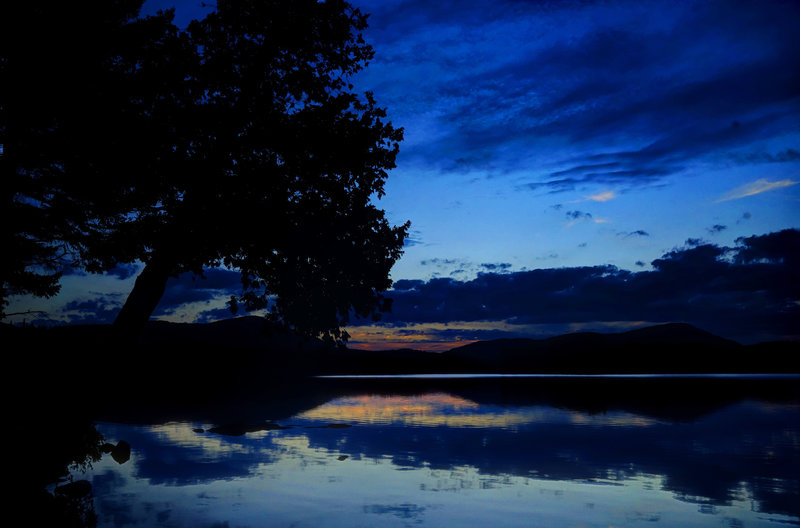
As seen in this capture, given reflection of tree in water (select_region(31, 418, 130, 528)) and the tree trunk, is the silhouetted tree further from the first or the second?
reflection of tree in water (select_region(31, 418, 130, 528))

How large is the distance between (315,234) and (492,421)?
3934 centimetres

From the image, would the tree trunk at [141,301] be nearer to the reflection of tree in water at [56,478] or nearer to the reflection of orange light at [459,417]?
the reflection of tree in water at [56,478]

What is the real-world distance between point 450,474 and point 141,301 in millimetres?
16783

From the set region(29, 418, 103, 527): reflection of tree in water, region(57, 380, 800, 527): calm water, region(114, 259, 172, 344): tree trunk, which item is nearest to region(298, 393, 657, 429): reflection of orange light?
region(57, 380, 800, 527): calm water

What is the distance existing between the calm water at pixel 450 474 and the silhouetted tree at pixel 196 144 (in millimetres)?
7577

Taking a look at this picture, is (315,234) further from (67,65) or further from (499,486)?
(499,486)

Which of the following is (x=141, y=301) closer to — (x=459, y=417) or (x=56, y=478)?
(x=56, y=478)

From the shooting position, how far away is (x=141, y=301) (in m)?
18.2

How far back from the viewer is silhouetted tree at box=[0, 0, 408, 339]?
59.6ft

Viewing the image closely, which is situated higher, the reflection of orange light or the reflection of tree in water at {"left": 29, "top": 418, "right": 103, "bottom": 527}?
the reflection of tree in water at {"left": 29, "top": 418, "right": 103, "bottom": 527}

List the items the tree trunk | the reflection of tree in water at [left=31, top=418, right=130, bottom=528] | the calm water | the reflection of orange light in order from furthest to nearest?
1. the reflection of orange light
2. the calm water
3. the tree trunk
4. the reflection of tree in water at [left=31, top=418, right=130, bottom=528]

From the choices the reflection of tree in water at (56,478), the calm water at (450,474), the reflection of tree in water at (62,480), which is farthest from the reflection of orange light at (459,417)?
the reflection of tree in water at (56,478)

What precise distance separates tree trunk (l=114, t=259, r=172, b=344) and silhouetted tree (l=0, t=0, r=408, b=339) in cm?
4

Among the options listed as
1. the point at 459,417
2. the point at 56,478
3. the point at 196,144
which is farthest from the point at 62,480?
the point at 459,417
